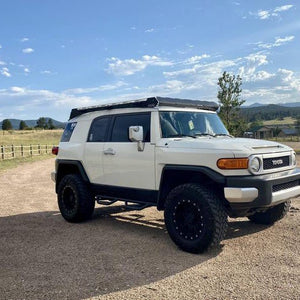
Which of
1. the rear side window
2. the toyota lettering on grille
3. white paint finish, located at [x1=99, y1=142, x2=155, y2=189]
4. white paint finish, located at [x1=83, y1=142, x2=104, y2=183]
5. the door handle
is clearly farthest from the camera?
Result: the rear side window

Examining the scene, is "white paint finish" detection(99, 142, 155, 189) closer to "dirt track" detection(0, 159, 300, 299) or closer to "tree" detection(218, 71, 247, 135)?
"dirt track" detection(0, 159, 300, 299)

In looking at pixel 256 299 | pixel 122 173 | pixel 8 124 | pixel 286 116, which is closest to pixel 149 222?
pixel 122 173

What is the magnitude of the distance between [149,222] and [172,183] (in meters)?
1.73

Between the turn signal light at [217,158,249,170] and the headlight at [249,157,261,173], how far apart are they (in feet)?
0.23

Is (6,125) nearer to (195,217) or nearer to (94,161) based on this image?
(94,161)

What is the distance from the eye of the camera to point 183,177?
550 centimetres

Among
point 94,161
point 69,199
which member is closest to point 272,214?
point 94,161

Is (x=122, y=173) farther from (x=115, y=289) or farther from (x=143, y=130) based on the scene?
(x=115, y=289)

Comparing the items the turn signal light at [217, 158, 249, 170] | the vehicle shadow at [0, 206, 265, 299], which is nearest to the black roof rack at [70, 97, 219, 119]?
the turn signal light at [217, 158, 249, 170]

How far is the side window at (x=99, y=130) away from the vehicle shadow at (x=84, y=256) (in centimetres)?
165

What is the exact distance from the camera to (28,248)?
5461mm

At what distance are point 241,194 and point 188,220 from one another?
35.1 inches

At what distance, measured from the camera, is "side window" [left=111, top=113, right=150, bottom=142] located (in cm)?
587

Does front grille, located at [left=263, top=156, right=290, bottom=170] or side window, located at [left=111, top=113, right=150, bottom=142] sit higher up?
side window, located at [left=111, top=113, right=150, bottom=142]
